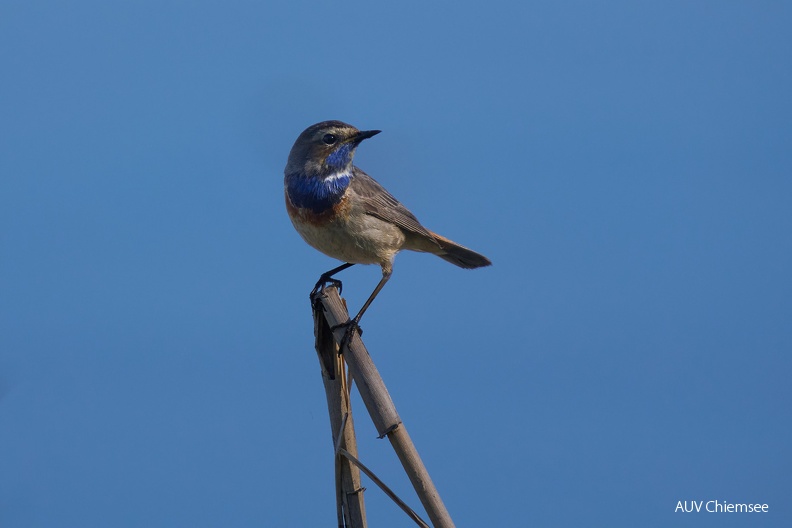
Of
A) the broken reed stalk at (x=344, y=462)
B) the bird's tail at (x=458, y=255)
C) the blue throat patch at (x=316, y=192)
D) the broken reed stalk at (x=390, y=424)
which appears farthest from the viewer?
the bird's tail at (x=458, y=255)

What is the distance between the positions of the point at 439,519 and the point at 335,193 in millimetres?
1089

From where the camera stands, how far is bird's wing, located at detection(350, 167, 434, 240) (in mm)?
2445

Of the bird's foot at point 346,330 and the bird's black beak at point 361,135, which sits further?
the bird's black beak at point 361,135

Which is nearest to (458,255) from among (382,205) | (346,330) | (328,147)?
(382,205)

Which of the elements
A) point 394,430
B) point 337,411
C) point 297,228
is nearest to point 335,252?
point 297,228

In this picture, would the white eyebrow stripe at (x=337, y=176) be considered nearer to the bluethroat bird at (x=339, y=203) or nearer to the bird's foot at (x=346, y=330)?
the bluethroat bird at (x=339, y=203)

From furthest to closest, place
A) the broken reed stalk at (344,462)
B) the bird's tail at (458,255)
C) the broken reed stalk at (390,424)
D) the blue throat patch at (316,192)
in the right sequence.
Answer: the bird's tail at (458,255) < the blue throat patch at (316,192) < the broken reed stalk at (344,462) < the broken reed stalk at (390,424)

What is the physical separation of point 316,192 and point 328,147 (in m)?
0.13

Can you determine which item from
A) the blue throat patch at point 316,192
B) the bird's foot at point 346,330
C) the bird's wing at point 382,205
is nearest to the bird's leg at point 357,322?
the bird's foot at point 346,330

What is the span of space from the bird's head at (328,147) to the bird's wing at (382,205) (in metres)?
0.07

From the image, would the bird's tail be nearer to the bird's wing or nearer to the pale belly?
the bird's wing

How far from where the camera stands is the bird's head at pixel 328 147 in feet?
7.89

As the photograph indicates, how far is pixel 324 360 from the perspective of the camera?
6.09ft

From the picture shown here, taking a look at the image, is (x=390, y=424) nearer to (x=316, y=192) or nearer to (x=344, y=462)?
(x=344, y=462)
